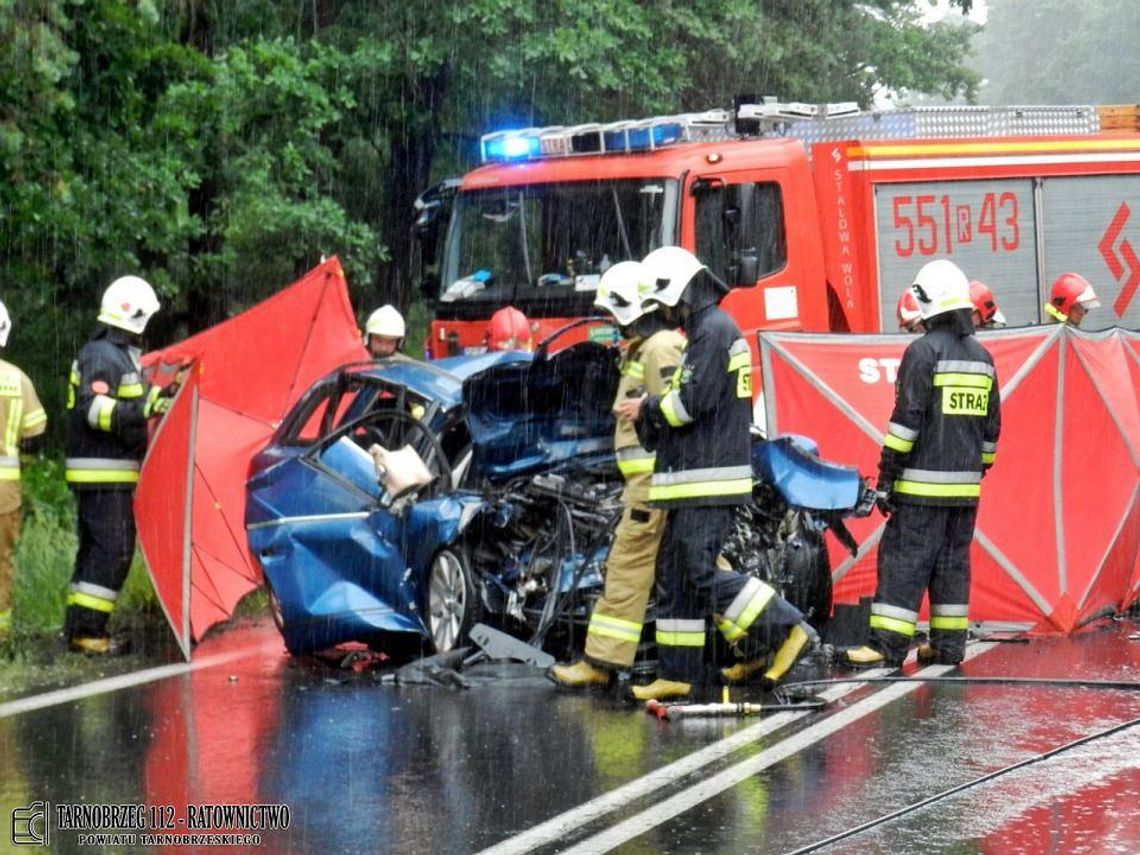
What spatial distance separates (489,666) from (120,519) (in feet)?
8.08

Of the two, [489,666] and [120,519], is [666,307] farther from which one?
[120,519]

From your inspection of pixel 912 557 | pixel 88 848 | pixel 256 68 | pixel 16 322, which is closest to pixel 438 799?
pixel 88 848

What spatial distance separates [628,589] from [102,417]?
10.8 feet

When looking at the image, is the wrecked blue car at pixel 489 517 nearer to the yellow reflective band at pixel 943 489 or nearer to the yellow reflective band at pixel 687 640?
the yellow reflective band at pixel 943 489

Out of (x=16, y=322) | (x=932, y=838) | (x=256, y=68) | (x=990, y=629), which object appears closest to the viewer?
(x=932, y=838)

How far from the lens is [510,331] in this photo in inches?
474

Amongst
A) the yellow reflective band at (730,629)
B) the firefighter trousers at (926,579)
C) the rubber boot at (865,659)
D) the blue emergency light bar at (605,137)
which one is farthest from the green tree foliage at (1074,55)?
the yellow reflective band at (730,629)

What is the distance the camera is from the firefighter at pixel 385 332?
462 inches

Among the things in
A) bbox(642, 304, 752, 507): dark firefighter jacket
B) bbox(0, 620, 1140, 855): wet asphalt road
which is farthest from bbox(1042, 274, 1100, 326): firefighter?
bbox(642, 304, 752, 507): dark firefighter jacket

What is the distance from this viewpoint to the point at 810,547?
9.48 m

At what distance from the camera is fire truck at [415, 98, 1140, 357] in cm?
1277

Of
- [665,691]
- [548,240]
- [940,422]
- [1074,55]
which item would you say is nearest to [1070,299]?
[548,240]

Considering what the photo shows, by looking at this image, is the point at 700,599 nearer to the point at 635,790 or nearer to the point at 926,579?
the point at 926,579

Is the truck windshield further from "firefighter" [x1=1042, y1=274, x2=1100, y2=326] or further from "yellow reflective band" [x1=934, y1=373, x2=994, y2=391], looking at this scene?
"yellow reflective band" [x1=934, y1=373, x2=994, y2=391]
